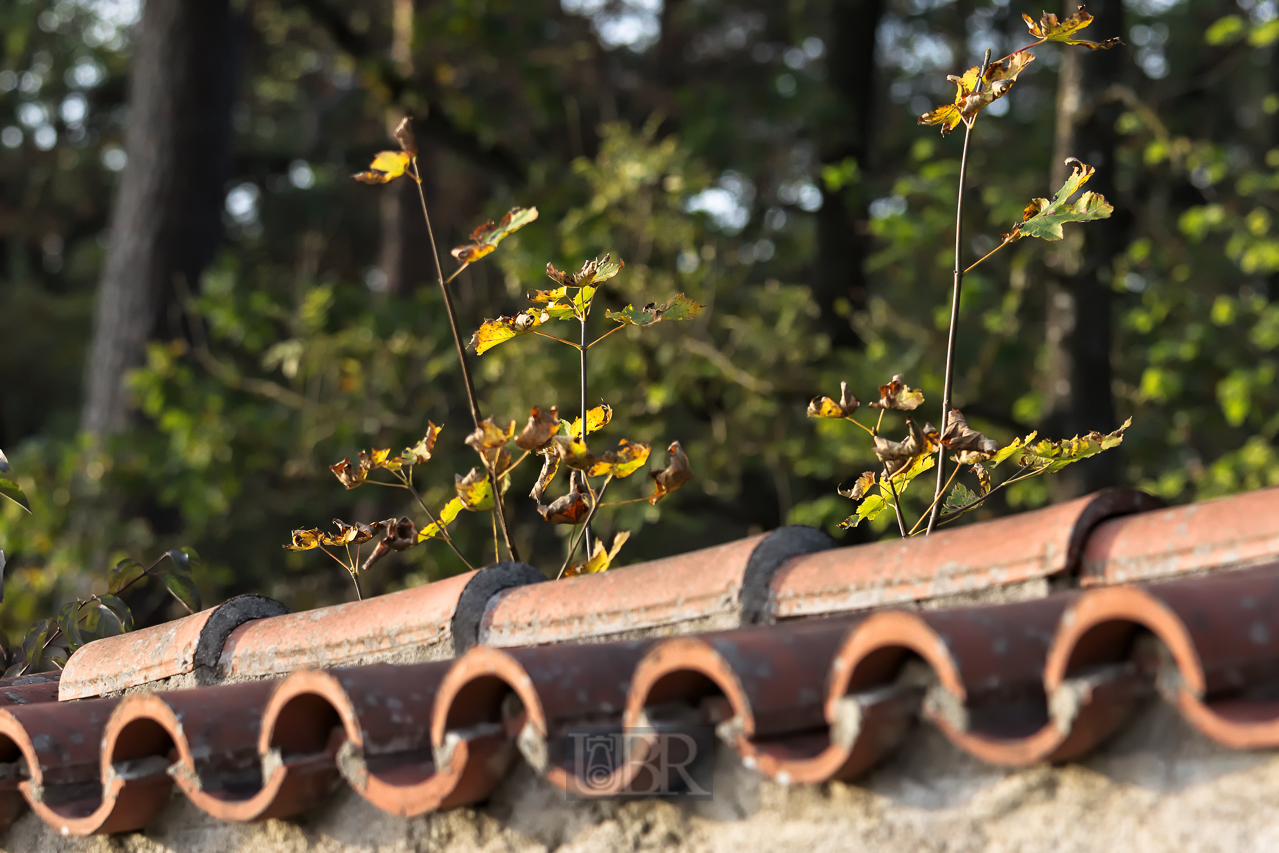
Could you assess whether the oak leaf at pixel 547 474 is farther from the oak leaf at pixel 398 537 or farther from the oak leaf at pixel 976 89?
the oak leaf at pixel 976 89

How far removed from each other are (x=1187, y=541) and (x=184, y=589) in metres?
2.32

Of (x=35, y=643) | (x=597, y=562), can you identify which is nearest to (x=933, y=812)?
(x=597, y=562)

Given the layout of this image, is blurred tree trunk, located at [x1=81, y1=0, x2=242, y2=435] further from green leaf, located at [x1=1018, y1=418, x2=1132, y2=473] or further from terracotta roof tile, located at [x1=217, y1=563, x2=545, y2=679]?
green leaf, located at [x1=1018, y1=418, x2=1132, y2=473]

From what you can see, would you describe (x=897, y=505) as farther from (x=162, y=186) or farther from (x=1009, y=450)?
(x=162, y=186)

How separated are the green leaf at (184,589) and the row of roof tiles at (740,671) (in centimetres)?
90

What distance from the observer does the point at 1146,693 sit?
1.10 m

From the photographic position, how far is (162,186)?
8117 mm

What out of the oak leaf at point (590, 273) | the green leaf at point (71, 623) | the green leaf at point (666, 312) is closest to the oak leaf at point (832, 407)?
the green leaf at point (666, 312)

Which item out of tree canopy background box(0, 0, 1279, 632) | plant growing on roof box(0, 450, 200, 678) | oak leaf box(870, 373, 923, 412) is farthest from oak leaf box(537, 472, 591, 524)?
tree canopy background box(0, 0, 1279, 632)

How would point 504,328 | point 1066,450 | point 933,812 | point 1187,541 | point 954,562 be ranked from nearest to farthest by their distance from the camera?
point 933,812 → point 1187,541 → point 954,562 → point 1066,450 → point 504,328

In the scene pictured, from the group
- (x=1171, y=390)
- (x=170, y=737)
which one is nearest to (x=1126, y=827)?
(x=170, y=737)

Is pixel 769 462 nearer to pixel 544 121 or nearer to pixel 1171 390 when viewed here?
pixel 1171 390

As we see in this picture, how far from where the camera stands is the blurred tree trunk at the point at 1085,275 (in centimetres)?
541

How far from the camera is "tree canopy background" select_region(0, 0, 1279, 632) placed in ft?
19.3
